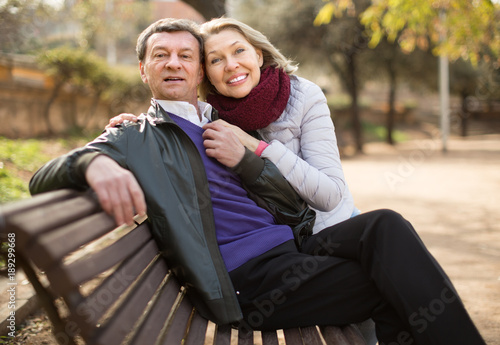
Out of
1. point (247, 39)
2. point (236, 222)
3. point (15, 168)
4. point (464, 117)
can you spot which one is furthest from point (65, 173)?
point (464, 117)

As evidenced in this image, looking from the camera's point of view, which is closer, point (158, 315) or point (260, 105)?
point (158, 315)

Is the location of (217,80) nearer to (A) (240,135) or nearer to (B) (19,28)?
(A) (240,135)

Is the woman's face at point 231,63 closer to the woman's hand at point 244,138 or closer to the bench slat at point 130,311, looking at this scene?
the woman's hand at point 244,138

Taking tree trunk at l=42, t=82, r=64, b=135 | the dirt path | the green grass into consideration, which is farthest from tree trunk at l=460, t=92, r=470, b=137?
the green grass

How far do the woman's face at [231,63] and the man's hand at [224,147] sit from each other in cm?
46

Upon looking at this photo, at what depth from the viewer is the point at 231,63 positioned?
111 inches

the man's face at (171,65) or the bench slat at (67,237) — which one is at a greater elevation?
the man's face at (171,65)

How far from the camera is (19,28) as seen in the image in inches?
449

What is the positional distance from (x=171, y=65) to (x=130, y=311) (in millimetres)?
1416

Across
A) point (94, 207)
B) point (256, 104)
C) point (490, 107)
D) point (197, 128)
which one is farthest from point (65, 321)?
point (490, 107)

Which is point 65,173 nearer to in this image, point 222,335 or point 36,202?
point 36,202

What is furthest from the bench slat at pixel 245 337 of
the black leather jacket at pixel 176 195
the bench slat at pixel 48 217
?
the bench slat at pixel 48 217

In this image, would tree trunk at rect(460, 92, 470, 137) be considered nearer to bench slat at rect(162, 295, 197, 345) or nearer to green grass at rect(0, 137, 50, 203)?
green grass at rect(0, 137, 50, 203)

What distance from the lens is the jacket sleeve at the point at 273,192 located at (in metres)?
2.46
